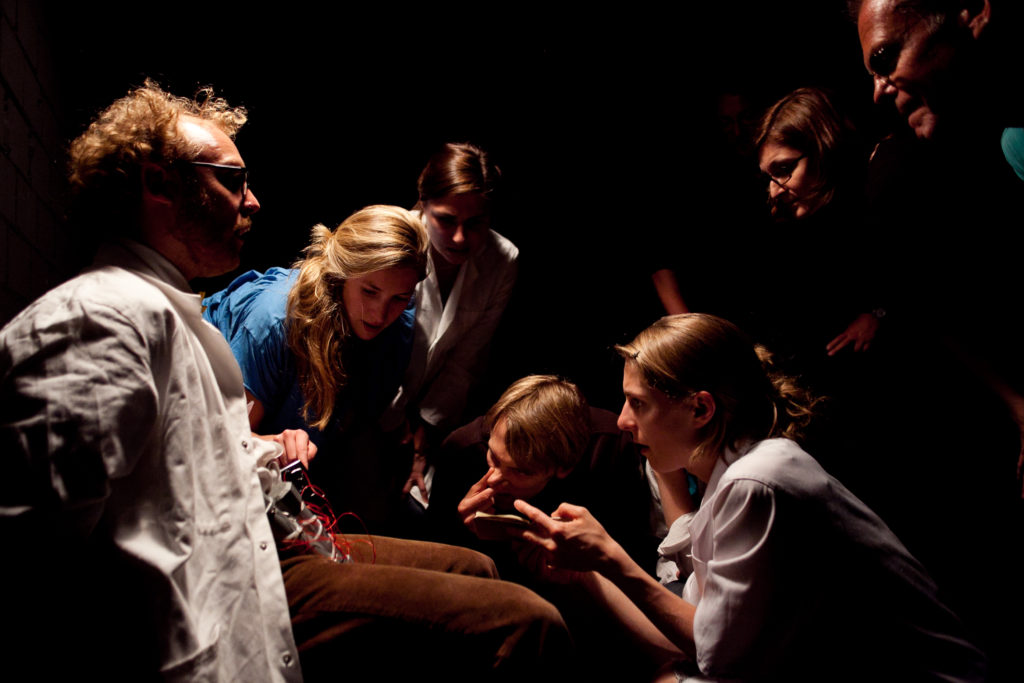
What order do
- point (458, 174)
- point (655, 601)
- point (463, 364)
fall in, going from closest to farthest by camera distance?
point (655, 601)
point (458, 174)
point (463, 364)

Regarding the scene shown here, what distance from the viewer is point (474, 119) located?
3.12m

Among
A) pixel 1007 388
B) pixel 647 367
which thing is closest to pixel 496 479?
pixel 647 367

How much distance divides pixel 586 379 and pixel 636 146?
110 cm

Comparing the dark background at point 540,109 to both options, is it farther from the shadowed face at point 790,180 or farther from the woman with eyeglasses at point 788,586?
the woman with eyeglasses at point 788,586

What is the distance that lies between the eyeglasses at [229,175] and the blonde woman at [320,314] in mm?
734

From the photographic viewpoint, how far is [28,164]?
Answer: 75.0 inches

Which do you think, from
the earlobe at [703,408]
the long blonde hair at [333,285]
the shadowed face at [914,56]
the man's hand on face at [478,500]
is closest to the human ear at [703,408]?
the earlobe at [703,408]

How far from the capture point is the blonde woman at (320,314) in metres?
2.31

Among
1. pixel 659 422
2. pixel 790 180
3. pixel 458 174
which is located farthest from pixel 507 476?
pixel 790 180

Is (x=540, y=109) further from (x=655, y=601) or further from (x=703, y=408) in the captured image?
(x=655, y=601)

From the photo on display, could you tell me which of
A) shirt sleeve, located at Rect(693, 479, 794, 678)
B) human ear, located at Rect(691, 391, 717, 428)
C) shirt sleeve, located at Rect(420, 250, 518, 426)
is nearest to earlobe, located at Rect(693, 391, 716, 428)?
human ear, located at Rect(691, 391, 717, 428)

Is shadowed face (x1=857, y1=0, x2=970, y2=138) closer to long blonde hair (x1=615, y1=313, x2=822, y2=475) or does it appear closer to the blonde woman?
long blonde hair (x1=615, y1=313, x2=822, y2=475)

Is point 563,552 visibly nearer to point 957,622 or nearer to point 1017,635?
point 957,622

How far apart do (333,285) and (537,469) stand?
0.97 m
